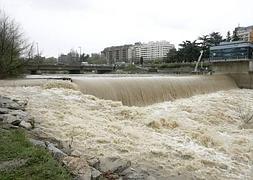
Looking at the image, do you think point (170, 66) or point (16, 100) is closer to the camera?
point (16, 100)

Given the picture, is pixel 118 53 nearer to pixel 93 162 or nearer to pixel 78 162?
pixel 93 162

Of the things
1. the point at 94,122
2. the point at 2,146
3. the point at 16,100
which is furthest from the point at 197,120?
the point at 2,146

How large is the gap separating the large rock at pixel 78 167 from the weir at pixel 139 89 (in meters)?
8.23

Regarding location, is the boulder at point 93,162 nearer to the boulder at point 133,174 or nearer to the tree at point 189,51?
the boulder at point 133,174

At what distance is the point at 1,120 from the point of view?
8531 mm

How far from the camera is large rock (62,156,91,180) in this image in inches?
221

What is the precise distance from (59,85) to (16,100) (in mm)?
3053

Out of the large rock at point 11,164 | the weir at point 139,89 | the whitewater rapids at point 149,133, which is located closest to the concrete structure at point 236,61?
the weir at point 139,89

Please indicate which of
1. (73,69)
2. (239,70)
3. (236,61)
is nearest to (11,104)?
(239,70)

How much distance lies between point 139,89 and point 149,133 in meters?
7.06

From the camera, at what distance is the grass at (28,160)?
5.26 metres

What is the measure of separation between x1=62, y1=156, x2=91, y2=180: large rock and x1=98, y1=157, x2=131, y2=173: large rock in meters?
0.53

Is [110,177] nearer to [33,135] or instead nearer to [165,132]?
[33,135]

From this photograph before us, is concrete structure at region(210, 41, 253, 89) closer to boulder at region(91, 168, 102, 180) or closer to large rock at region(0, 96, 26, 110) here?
large rock at region(0, 96, 26, 110)
